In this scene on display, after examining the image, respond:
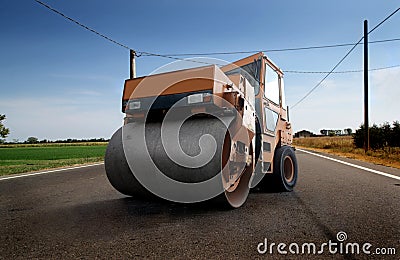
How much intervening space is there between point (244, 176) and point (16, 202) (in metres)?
3.76

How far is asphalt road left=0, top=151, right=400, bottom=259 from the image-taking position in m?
3.11

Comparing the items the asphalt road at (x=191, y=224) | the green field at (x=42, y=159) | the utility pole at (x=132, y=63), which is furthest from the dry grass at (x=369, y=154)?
the green field at (x=42, y=159)

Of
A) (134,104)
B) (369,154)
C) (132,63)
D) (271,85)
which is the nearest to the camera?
(134,104)

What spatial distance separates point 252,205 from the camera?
504 centimetres

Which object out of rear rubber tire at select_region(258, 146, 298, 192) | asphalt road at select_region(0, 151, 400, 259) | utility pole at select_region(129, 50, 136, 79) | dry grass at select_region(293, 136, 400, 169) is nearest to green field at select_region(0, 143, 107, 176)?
utility pole at select_region(129, 50, 136, 79)

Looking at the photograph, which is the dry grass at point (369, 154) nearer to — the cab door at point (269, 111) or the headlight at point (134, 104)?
the cab door at point (269, 111)

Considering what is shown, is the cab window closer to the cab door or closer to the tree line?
the cab door

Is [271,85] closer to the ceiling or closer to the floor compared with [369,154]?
closer to the ceiling

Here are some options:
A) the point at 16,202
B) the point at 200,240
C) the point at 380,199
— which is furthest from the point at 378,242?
the point at 16,202

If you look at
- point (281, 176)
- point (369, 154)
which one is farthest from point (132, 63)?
point (281, 176)

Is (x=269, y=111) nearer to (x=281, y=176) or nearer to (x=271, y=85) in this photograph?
(x=271, y=85)

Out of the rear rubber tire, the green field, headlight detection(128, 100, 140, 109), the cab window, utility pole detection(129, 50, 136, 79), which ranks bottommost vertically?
the green field

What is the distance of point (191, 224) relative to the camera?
3.98 m

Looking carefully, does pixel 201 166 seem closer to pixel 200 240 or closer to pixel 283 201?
pixel 200 240
